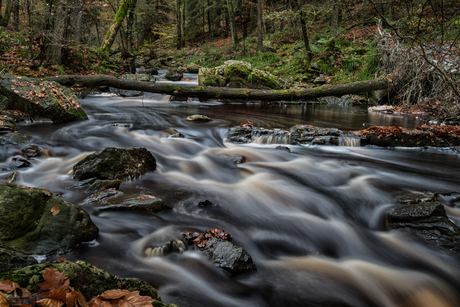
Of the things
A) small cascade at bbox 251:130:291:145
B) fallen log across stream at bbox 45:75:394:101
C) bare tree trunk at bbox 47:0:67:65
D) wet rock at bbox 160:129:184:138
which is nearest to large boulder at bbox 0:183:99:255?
wet rock at bbox 160:129:184:138

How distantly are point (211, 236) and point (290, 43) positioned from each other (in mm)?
23822

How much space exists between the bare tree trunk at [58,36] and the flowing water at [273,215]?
4.80m

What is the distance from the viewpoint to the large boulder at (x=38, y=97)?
7.72m

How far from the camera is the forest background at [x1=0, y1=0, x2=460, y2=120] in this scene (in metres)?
6.92

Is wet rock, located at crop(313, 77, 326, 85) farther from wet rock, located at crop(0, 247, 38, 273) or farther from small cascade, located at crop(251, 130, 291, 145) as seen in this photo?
wet rock, located at crop(0, 247, 38, 273)

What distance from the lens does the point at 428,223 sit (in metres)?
3.62

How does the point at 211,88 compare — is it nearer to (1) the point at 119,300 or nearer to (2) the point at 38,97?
(2) the point at 38,97

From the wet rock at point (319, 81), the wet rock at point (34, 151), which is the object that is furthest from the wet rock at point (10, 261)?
the wet rock at point (319, 81)

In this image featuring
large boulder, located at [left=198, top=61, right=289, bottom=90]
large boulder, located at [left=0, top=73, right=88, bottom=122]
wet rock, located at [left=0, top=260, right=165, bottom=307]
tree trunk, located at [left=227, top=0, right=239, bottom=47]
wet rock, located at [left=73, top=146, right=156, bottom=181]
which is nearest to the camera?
wet rock, located at [left=0, top=260, right=165, bottom=307]

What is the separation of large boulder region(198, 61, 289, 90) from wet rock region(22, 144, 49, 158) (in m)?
8.71

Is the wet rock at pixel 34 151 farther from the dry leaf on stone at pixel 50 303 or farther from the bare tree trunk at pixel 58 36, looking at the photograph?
the bare tree trunk at pixel 58 36

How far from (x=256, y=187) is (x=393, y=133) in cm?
474

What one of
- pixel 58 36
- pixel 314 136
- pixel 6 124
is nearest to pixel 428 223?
pixel 314 136

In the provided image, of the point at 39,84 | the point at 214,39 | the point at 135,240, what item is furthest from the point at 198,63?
the point at 135,240
